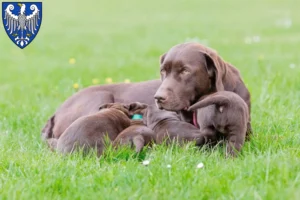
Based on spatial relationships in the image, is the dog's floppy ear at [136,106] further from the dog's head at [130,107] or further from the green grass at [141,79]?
the green grass at [141,79]

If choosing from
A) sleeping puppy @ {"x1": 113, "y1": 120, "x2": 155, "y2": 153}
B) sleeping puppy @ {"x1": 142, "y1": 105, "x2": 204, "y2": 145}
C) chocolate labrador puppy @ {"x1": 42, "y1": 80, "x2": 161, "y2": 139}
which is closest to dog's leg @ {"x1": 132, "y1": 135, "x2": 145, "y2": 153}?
sleeping puppy @ {"x1": 113, "y1": 120, "x2": 155, "y2": 153}

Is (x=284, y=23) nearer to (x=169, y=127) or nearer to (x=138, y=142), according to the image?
(x=169, y=127)

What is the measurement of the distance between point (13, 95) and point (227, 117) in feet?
15.1

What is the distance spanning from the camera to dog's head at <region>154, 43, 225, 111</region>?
554cm

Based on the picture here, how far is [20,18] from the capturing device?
24.0ft

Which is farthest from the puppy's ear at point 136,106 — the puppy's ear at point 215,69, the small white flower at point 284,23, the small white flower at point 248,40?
the small white flower at point 284,23

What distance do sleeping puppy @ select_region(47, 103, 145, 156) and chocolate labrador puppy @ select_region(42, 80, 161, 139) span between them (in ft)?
2.51

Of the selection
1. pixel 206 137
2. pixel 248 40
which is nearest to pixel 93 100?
pixel 206 137

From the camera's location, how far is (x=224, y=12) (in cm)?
2330

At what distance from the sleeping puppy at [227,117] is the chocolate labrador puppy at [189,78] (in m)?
0.36

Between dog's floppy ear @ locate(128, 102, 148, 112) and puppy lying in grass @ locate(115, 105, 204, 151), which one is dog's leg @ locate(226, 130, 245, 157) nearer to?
puppy lying in grass @ locate(115, 105, 204, 151)

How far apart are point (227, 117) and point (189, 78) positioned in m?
0.65

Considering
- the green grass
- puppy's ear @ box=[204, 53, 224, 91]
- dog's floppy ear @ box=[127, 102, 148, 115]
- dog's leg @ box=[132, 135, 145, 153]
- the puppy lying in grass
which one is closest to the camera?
the green grass

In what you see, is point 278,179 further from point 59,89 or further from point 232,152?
point 59,89
